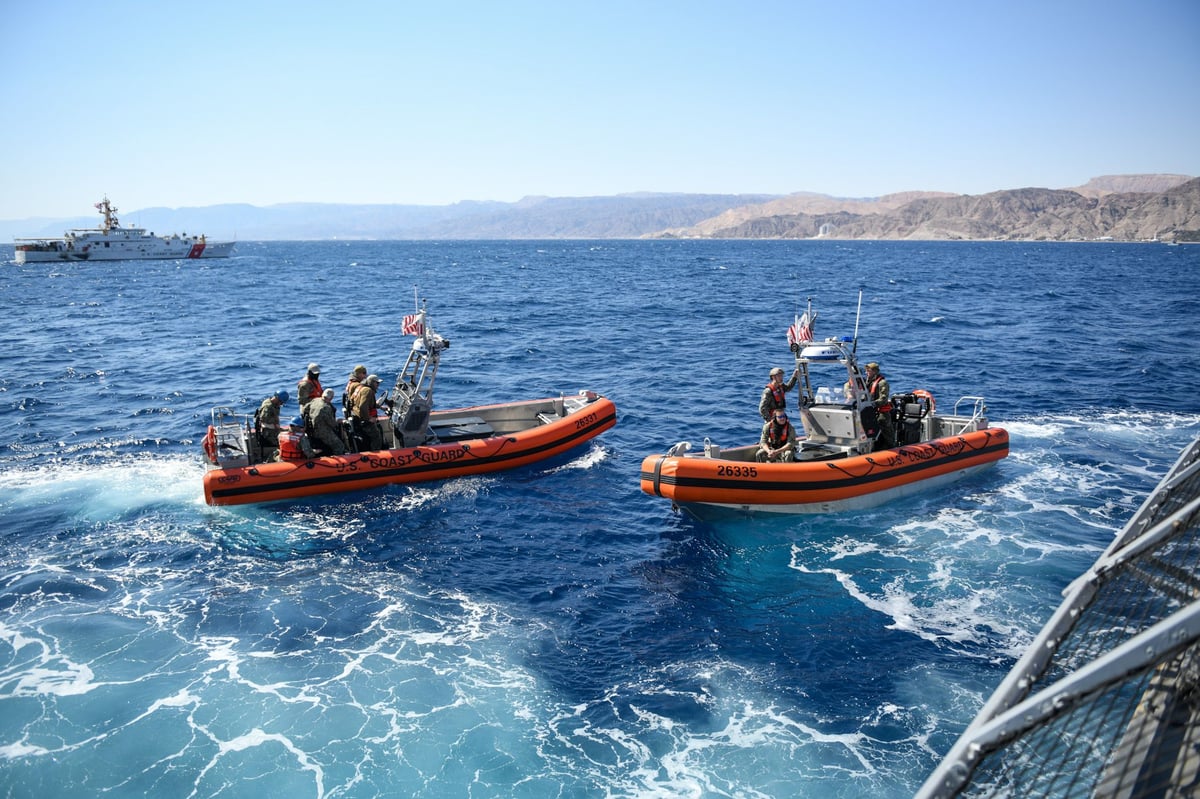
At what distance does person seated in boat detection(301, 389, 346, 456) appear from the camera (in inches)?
625

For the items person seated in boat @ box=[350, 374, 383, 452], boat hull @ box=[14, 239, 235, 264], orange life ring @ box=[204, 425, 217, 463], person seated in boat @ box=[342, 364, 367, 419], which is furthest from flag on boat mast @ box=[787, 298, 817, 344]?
A: boat hull @ box=[14, 239, 235, 264]

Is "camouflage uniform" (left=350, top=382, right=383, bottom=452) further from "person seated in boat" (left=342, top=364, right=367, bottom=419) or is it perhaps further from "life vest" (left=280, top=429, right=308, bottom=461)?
"life vest" (left=280, top=429, right=308, bottom=461)

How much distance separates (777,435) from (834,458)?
4.19 ft

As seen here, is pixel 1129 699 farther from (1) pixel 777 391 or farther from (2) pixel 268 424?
(2) pixel 268 424

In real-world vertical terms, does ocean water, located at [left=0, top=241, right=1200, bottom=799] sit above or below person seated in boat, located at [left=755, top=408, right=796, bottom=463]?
below

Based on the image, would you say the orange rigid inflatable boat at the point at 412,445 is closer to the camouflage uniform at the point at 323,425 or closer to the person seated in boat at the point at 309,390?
the camouflage uniform at the point at 323,425

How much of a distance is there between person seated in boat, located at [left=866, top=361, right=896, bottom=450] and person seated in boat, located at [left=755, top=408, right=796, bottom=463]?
2.04m

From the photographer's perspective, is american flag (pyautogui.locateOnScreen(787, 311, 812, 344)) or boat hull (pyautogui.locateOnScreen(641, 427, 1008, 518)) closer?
boat hull (pyautogui.locateOnScreen(641, 427, 1008, 518))

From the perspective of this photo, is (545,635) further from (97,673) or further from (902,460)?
(902,460)

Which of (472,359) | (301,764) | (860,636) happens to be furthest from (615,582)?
Answer: (472,359)

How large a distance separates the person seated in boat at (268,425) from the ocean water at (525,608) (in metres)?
1.65

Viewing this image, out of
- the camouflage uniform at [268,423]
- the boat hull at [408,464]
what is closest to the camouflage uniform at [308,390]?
the camouflage uniform at [268,423]

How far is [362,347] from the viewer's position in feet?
115

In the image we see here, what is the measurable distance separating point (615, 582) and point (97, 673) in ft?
22.9
